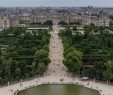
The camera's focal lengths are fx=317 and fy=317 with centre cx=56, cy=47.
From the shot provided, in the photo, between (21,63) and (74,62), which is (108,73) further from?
(21,63)

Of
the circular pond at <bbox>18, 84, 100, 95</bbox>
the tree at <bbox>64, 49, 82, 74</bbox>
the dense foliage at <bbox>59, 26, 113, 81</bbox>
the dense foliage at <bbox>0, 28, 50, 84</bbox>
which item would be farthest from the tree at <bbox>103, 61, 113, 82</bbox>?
the dense foliage at <bbox>0, 28, 50, 84</bbox>

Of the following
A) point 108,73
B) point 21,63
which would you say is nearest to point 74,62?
point 108,73

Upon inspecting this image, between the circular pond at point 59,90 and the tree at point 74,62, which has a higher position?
the tree at point 74,62

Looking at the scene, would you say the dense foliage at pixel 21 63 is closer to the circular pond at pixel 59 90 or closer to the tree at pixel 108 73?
the circular pond at pixel 59 90

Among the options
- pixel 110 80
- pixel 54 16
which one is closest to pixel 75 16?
pixel 54 16

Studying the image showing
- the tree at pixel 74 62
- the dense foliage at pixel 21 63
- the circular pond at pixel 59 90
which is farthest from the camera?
the tree at pixel 74 62

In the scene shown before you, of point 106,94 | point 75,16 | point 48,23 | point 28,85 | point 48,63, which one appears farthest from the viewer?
point 75,16

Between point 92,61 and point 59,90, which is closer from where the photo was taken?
point 59,90

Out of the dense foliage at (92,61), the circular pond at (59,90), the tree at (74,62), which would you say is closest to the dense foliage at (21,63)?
the tree at (74,62)

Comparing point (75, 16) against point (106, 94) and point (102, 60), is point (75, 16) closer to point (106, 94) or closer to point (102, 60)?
point (102, 60)
